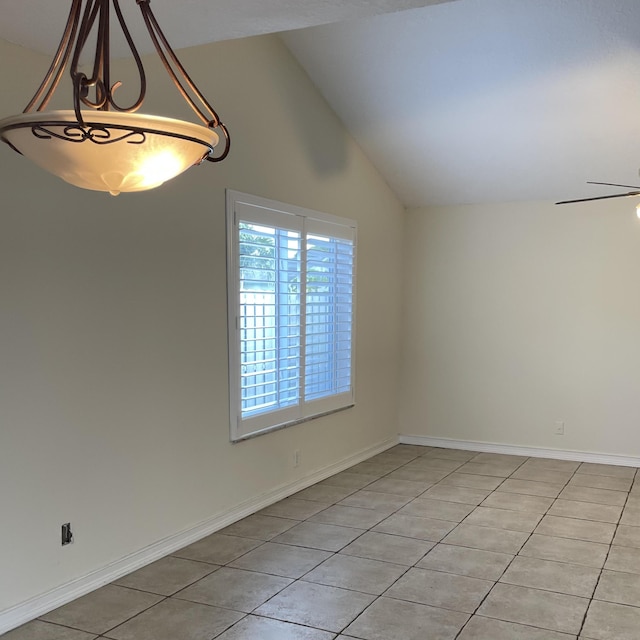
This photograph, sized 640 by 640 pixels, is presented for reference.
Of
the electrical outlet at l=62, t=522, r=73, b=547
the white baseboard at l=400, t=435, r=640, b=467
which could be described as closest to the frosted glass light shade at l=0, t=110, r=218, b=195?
the electrical outlet at l=62, t=522, r=73, b=547

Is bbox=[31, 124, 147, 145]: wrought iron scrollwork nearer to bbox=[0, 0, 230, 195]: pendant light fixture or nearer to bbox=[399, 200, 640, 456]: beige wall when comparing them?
bbox=[0, 0, 230, 195]: pendant light fixture

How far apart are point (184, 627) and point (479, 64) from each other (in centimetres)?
355

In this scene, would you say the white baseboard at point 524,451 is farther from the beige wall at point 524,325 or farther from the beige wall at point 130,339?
the beige wall at point 130,339

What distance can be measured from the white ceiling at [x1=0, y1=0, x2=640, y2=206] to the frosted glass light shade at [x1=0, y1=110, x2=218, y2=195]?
128 cm

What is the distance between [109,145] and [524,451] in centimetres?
528

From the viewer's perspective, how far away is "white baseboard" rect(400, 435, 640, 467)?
5.68m

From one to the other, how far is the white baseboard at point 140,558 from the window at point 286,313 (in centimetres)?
46

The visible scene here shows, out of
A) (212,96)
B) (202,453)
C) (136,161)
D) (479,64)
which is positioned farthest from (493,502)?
(136,161)

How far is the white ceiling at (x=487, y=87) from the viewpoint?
3.87 m

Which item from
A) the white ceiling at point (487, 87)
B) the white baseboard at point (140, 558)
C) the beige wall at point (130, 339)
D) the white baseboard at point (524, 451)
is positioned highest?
the white ceiling at point (487, 87)

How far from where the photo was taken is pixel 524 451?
6.02m

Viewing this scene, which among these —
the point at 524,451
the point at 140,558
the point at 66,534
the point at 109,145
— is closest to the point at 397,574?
the point at 140,558

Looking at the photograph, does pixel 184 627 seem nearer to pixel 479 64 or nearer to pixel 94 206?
pixel 94 206

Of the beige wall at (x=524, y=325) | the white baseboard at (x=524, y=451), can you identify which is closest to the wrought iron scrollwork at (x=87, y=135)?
the beige wall at (x=524, y=325)
